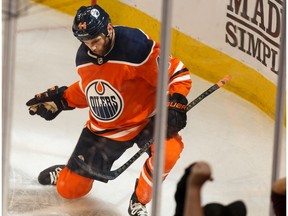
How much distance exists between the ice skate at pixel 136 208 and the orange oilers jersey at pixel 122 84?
33 cm

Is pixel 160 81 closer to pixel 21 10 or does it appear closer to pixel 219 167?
pixel 219 167

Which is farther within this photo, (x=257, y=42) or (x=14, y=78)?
(x=14, y=78)

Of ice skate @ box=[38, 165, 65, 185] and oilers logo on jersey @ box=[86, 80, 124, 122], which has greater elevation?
oilers logo on jersey @ box=[86, 80, 124, 122]

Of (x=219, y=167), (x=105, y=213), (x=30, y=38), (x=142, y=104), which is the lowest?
(x=105, y=213)

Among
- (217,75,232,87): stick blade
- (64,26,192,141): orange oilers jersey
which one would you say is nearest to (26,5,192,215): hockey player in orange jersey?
(64,26,192,141): orange oilers jersey

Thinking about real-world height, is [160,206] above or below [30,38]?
below

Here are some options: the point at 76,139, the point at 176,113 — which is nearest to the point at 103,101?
the point at 76,139

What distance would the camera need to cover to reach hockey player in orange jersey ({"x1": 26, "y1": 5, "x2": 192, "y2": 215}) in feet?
12.3

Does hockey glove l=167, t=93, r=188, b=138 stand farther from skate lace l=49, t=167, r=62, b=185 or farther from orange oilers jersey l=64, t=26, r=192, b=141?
skate lace l=49, t=167, r=62, b=185

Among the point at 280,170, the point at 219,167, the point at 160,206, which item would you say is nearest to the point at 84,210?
the point at 160,206

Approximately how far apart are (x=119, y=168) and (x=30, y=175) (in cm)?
53

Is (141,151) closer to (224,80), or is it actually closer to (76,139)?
(76,139)

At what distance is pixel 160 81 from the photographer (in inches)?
147

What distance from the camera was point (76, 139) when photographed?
398 centimetres
